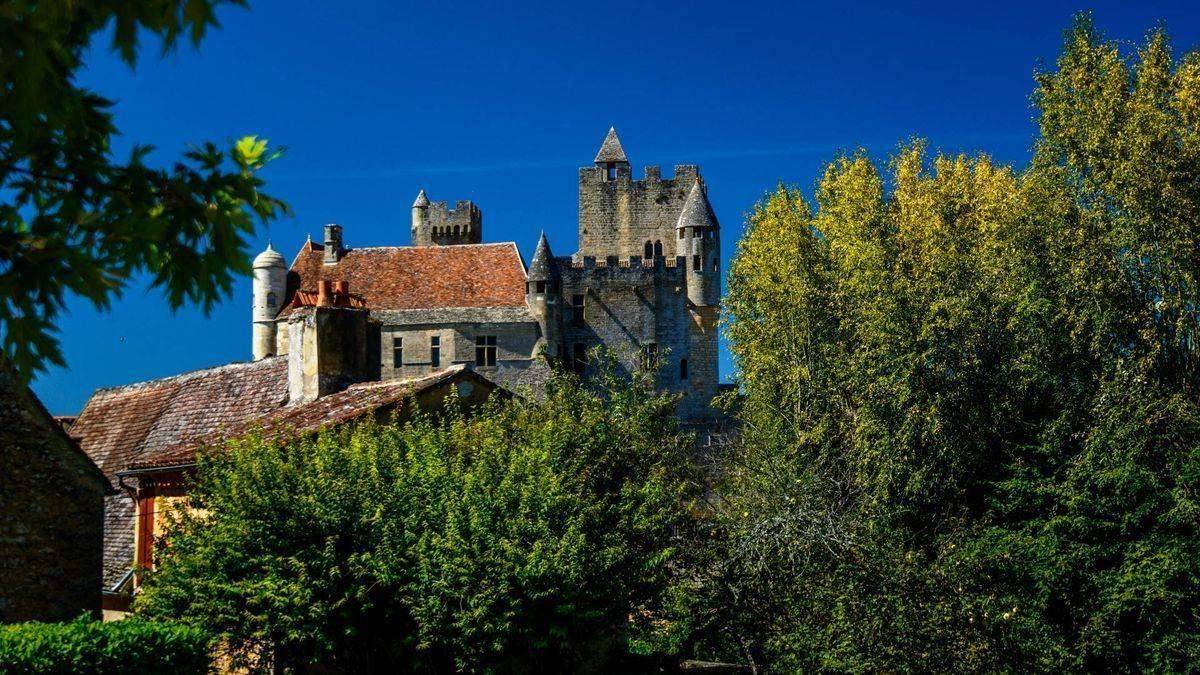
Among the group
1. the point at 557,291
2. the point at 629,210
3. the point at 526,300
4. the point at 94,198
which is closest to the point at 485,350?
the point at 526,300

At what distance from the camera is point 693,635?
18.3 meters

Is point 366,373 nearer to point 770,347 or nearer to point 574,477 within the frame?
point 574,477

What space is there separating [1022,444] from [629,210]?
51.0 m

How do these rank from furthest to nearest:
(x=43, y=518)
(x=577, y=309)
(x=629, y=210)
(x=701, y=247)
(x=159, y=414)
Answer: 1. (x=629, y=210)
2. (x=701, y=247)
3. (x=577, y=309)
4. (x=159, y=414)
5. (x=43, y=518)

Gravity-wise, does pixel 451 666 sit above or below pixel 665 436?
below

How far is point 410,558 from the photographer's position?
14.6 meters

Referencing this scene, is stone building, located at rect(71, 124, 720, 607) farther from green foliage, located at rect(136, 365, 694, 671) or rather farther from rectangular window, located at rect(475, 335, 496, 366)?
green foliage, located at rect(136, 365, 694, 671)

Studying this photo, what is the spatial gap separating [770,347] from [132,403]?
16.0 m

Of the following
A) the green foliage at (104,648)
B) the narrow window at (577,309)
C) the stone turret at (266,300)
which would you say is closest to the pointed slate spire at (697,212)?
the narrow window at (577,309)

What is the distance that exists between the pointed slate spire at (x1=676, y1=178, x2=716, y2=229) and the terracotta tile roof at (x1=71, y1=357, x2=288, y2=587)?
4522 cm

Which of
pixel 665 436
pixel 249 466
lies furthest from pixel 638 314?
pixel 249 466

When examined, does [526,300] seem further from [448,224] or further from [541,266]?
[448,224]

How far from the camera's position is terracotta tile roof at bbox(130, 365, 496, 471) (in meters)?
18.5

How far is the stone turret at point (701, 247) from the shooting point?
220ft
